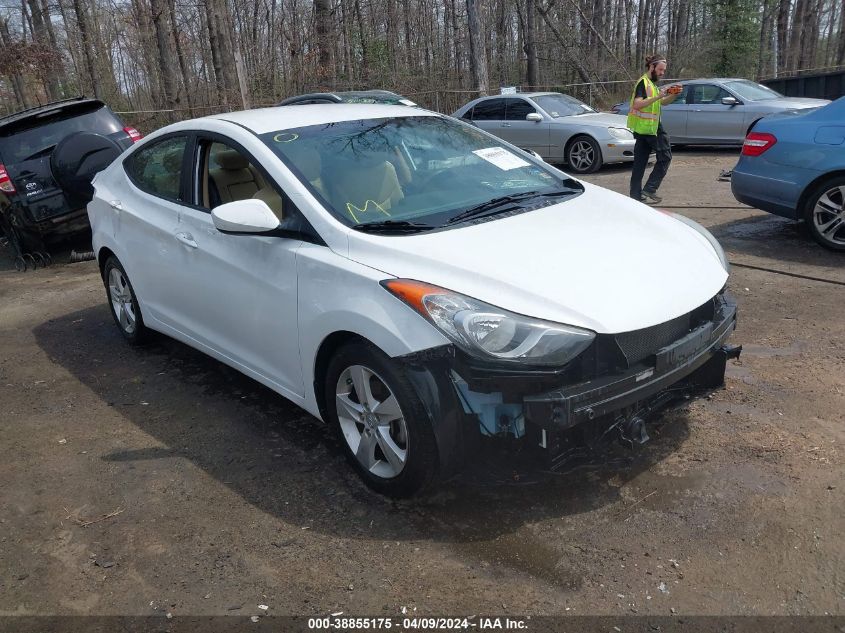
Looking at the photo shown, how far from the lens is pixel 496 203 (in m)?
3.77

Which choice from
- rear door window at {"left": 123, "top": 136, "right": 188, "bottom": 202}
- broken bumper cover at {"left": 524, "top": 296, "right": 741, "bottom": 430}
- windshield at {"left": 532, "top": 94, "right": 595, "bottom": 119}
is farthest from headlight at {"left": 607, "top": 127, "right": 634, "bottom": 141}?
broken bumper cover at {"left": 524, "top": 296, "right": 741, "bottom": 430}

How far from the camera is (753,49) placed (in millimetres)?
30891

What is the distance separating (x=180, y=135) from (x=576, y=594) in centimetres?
354

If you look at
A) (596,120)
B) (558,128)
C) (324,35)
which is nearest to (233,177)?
(558,128)

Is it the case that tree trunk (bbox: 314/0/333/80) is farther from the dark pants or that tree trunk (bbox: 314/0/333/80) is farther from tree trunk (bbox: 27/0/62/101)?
the dark pants

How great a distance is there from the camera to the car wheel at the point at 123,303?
17.4 feet

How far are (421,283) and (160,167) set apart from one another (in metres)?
2.64

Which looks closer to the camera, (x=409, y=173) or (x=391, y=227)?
(x=391, y=227)

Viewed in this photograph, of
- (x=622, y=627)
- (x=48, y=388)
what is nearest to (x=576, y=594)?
(x=622, y=627)

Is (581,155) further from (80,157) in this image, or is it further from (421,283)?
(421,283)

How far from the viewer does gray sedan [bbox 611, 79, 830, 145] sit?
13.4 m

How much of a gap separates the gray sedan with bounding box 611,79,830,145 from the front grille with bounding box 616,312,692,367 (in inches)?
461

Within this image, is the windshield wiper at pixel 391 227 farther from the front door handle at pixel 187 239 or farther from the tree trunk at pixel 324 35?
the tree trunk at pixel 324 35

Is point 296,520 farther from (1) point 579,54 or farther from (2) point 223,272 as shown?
(1) point 579,54
